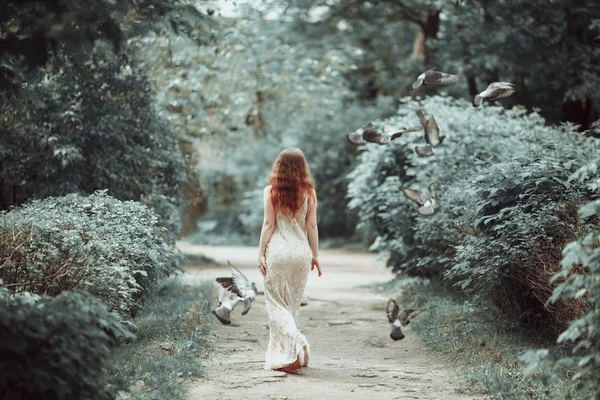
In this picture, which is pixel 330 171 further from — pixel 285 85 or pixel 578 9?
pixel 578 9

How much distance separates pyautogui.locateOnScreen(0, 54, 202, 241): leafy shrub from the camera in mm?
10445

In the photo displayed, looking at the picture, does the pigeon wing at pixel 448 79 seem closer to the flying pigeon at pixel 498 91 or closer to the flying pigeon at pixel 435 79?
the flying pigeon at pixel 435 79

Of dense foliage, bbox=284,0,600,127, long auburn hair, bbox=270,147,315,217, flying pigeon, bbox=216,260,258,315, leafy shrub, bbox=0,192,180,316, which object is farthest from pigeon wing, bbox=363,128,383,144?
leafy shrub, bbox=0,192,180,316

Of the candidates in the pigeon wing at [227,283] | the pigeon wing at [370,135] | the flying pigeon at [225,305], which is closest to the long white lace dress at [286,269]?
the flying pigeon at [225,305]

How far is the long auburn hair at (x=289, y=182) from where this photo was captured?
23.3 feet

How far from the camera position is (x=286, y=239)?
23.6 feet

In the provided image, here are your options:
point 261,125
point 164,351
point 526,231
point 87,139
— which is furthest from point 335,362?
point 261,125

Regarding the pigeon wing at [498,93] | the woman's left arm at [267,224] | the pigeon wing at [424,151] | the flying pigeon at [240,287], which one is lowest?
the flying pigeon at [240,287]

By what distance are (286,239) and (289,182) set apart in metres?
0.54

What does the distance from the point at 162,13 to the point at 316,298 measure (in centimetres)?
675

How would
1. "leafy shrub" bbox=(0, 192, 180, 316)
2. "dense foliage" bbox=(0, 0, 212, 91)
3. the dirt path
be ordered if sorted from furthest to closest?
"leafy shrub" bbox=(0, 192, 180, 316) < the dirt path < "dense foliage" bbox=(0, 0, 212, 91)

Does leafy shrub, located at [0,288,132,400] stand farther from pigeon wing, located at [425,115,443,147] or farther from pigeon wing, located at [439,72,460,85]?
pigeon wing, located at [425,115,443,147]

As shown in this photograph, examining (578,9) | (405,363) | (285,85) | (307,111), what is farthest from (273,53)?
(405,363)

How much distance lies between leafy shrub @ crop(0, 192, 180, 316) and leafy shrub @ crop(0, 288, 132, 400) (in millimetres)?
1441
